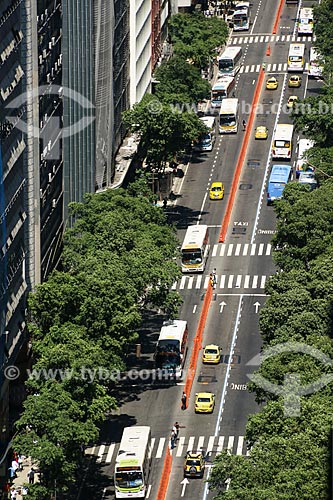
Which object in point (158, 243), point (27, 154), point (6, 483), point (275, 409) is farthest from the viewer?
point (158, 243)

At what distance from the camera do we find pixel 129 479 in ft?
547

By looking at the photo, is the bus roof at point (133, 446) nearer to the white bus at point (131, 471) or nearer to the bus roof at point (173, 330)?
the white bus at point (131, 471)

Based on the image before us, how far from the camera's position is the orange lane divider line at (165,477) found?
168 m

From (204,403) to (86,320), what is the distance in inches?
743

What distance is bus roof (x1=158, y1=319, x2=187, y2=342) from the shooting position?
19356 cm

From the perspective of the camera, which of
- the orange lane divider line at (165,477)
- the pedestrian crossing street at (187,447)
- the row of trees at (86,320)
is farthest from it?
the pedestrian crossing street at (187,447)

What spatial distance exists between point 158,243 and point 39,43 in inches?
932

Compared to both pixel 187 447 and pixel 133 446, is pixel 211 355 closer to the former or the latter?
pixel 187 447

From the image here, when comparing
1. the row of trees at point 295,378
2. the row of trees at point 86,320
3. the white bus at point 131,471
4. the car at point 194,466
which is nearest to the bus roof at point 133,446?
the white bus at point 131,471

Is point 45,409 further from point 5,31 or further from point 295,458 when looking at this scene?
point 5,31

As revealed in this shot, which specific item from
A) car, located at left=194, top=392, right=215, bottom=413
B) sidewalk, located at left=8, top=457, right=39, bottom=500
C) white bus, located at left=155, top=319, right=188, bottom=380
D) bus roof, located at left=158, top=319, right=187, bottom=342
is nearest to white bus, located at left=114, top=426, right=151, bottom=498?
sidewalk, located at left=8, top=457, right=39, bottom=500

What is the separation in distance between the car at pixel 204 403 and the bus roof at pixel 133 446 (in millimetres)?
10343

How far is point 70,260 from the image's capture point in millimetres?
188125

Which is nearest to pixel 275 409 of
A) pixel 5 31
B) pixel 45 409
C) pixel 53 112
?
pixel 45 409
